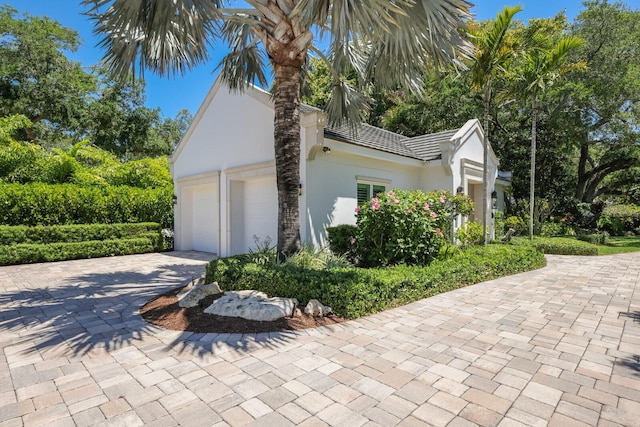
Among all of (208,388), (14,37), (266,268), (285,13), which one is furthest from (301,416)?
(14,37)

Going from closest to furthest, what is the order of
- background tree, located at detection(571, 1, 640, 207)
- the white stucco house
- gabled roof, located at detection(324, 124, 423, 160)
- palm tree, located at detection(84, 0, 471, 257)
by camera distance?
palm tree, located at detection(84, 0, 471, 257)
the white stucco house
gabled roof, located at detection(324, 124, 423, 160)
background tree, located at detection(571, 1, 640, 207)

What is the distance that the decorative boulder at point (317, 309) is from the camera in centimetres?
566

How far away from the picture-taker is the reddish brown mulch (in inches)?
204

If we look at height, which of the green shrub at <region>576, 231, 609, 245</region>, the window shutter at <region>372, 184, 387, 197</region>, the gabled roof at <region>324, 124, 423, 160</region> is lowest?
the green shrub at <region>576, 231, 609, 245</region>

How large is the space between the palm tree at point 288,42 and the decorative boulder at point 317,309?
182cm

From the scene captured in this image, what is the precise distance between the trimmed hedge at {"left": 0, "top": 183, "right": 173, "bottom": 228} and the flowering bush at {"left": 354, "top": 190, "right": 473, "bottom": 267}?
11.2 meters

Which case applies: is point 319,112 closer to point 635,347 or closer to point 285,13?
point 285,13

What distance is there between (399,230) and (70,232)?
12.3m

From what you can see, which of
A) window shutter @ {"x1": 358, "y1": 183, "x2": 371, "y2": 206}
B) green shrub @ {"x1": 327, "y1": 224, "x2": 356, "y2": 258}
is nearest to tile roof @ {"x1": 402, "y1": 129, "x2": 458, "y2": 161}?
window shutter @ {"x1": 358, "y1": 183, "x2": 371, "y2": 206}

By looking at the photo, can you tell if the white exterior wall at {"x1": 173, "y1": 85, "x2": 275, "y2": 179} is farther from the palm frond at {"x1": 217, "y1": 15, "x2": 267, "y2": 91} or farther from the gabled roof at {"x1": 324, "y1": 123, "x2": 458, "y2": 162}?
the gabled roof at {"x1": 324, "y1": 123, "x2": 458, "y2": 162}

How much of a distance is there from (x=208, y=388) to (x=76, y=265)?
34.9ft

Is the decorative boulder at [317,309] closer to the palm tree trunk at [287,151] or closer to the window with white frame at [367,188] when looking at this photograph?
the palm tree trunk at [287,151]

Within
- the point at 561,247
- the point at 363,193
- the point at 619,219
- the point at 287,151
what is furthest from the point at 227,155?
the point at 619,219

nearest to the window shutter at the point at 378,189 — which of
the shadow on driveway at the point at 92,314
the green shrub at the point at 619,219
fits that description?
the shadow on driveway at the point at 92,314
